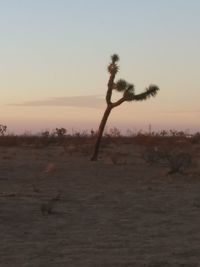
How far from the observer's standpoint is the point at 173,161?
67.8 feet

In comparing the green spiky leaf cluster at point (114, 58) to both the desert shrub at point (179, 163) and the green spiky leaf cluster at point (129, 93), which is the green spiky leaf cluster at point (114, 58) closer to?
the green spiky leaf cluster at point (129, 93)

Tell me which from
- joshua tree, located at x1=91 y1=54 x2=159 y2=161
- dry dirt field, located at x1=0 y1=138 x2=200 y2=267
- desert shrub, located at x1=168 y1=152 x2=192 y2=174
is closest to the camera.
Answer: dry dirt field, located at x1=0 y1=138 x2=200 y2=267

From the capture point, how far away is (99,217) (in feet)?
38.1

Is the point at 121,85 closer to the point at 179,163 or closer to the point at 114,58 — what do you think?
the point at 114,58

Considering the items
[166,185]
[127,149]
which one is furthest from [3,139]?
[166,185]

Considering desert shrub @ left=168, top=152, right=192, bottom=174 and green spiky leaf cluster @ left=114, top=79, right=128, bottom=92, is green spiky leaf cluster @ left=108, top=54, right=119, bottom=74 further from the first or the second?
desert shrub @ left=168, top=152, right=192, bottom=174

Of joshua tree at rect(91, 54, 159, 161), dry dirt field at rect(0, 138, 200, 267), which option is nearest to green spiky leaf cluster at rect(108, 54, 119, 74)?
joshua tree at rect(91, 54, 159, 161)

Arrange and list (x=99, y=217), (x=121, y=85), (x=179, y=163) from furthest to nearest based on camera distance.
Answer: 1. (x=121, y=85)
2. (x=179, y=163)
3. (x=99, y=217)

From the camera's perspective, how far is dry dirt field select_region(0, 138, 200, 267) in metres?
8.26

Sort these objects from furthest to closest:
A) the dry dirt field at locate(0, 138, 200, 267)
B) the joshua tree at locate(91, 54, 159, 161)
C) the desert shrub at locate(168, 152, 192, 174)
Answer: the joshua tree at locate(91, 54, 159, 161), the desert shrub at locate(168, 152, 192, 174), the dry dirt field at locate(0, 138, 200, 267)

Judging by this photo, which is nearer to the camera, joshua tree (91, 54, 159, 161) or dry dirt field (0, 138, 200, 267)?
dry dirt field (0, 138, 200, 267)

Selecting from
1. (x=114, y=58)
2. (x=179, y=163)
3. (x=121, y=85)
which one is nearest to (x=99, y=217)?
(x=179, y=163)

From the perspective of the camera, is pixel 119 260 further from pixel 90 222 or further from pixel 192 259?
pixel 90 222

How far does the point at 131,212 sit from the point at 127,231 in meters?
2.13
